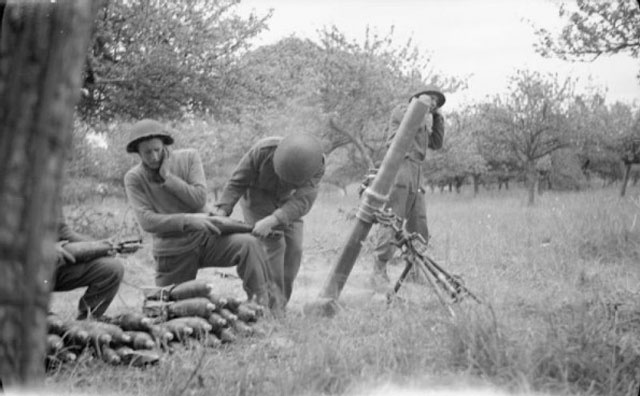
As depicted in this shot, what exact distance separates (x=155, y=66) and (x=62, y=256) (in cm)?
118

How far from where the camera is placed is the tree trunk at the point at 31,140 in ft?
2.75

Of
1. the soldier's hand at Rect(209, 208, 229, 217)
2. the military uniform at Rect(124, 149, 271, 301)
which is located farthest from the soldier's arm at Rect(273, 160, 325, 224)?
the soldier's hand at Rect(209, 208, 229, 217)

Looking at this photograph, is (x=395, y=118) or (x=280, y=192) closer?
(x=280, y=192)

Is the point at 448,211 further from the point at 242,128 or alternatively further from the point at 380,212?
the point at 380,212

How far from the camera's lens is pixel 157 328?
9.07 feet

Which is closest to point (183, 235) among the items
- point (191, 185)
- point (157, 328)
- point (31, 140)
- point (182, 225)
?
point (182, 225)

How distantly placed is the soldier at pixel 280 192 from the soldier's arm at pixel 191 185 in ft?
0.53

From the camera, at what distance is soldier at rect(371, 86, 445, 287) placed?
473cm

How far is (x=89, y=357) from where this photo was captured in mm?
2488

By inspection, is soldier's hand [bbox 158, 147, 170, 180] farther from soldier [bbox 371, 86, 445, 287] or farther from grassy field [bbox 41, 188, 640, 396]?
soldier [bbox 371, 86, 445, 287]

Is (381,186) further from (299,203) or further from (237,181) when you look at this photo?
(237,181)

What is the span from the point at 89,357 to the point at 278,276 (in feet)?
6.16

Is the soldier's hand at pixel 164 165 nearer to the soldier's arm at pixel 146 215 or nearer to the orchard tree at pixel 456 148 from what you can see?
the soldier's arm at pixel 146 215

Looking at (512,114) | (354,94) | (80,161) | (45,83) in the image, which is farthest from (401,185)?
(354,94)
